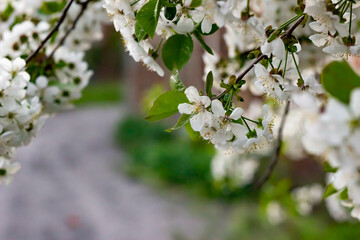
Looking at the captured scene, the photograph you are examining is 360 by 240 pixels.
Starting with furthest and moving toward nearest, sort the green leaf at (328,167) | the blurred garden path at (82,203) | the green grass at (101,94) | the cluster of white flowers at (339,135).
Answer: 1. the green grass at (101,94)
2. the blurred garden path at (82,203)
3. the green leaf at (328,167)
4. the cluster of white flowers at (339,135)

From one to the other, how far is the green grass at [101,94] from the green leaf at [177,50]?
25.4ft

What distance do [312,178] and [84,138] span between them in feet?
10.9

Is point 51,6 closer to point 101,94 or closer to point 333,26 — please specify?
point 333,26

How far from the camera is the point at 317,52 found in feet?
3.45

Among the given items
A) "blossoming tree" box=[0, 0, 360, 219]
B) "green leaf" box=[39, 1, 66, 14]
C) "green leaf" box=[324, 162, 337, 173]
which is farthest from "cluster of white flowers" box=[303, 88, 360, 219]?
"green leaf" box=[39, 1, 66, 14]

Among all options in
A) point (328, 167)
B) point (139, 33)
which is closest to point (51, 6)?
point (139, 33)

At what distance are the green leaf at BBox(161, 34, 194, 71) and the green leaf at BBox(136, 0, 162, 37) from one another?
0.19ft

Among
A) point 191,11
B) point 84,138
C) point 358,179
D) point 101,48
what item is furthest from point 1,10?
point 101,48

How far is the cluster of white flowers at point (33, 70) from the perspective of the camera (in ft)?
2.22

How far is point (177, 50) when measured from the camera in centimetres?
59

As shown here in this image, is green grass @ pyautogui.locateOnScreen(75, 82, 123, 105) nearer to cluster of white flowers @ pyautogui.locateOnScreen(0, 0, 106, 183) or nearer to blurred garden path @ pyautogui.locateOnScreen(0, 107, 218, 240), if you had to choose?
blurred garden path @ pyautogui.locateOnScreen(0, 107, 218, 240)

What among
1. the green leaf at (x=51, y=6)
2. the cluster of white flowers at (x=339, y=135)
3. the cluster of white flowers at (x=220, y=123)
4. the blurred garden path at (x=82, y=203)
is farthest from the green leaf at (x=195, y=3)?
the blurred garden path at (x=82, y=203)

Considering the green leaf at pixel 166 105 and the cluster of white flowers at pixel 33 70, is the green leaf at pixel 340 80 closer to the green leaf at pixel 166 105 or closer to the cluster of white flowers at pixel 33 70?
the green leaf at pixel 166 105

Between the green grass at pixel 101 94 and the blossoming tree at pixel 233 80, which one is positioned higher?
the blossoming tree at pixel 233 80
